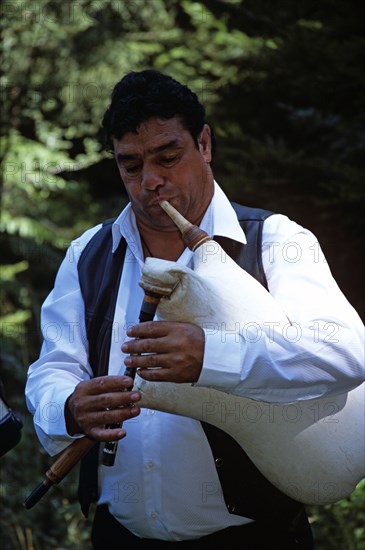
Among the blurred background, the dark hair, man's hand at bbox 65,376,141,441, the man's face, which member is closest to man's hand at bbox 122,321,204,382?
man's hand at bbox 65,376,141,441

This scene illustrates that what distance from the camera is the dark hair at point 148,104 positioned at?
88.4 inches

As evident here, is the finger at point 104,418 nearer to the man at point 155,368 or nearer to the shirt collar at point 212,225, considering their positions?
the man at point 155,368

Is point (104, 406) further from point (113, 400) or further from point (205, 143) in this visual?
point (205, 143)

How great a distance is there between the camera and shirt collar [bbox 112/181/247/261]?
2.28 meters

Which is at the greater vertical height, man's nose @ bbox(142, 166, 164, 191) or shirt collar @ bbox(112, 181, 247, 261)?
man's nose @ bbox(142, 166, 164, 191)

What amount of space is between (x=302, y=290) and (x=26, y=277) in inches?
186

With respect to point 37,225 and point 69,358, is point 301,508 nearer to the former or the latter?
point 69,358

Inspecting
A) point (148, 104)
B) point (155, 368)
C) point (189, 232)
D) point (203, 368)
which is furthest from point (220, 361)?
point (148, 104)

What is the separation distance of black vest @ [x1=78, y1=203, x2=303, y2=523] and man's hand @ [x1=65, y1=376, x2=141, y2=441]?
246 mm

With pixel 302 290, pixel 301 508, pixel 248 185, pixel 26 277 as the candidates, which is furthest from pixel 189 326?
pixel 26 277

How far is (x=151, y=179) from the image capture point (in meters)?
2.20

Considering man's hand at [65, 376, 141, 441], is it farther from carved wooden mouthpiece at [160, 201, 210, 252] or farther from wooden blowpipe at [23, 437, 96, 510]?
carved wooden mouthpiece at [160, 201, 210, 252]

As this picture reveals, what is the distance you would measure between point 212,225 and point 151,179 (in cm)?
24

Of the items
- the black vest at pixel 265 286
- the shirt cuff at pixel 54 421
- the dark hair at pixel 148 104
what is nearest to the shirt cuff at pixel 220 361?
the black vest at pixel 265 286
